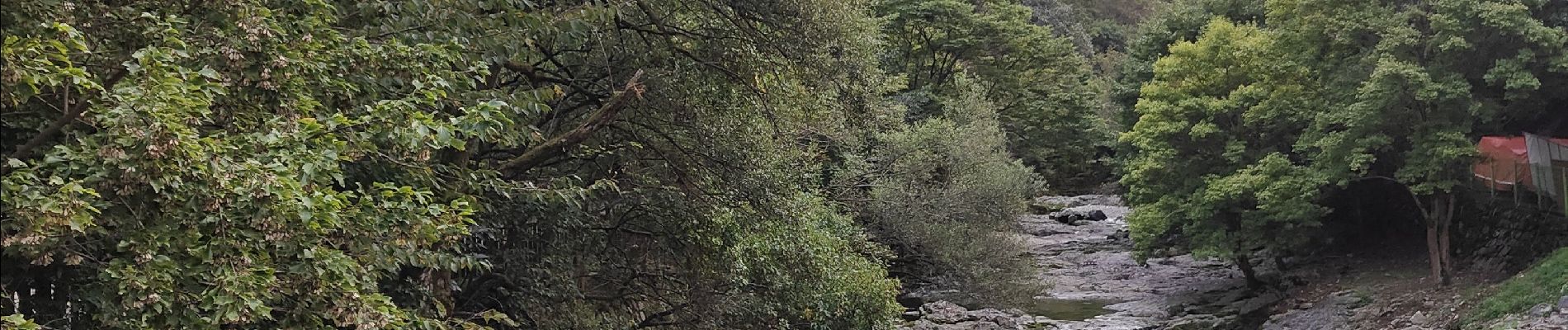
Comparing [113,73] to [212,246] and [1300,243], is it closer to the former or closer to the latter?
[212,246]

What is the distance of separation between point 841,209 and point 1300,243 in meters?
11.3

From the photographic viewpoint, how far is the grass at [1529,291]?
745 inches

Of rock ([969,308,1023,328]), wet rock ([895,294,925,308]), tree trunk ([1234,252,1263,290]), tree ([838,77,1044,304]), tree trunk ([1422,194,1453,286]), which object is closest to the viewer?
tree trunk ([1422,194,1453,286])

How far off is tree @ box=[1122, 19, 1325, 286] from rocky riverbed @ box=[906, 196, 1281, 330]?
131 cm

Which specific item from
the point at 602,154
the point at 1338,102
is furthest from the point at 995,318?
the point at 602,154

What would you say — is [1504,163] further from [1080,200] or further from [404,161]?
[1080,200]

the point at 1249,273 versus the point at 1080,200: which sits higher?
the point at 1249,273

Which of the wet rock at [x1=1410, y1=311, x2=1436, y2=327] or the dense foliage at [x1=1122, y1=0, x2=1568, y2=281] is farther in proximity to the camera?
the dense foliage at [x1=1122, y1=0, x2=1568, y2=281]

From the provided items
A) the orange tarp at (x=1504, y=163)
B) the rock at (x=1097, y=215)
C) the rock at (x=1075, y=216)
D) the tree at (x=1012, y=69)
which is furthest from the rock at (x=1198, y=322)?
the rock at (x=1097, y=215)

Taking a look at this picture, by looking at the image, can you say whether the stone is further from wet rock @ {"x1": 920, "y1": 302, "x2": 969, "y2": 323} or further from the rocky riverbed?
wet rock @ {"x1": 920, "y1": 302, "x2": 969, "y2": 323}

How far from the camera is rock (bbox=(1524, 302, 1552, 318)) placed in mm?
18062

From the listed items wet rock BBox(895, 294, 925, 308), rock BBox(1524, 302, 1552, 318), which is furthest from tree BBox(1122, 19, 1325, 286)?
rock BBox(1524, 302, 1552, 318)

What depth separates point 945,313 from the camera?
83.9 ft

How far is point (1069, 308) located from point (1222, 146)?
17.5 feet
